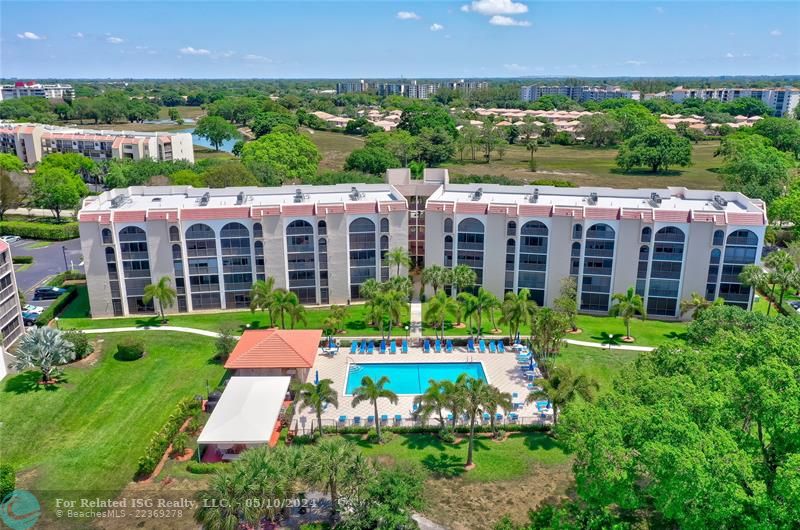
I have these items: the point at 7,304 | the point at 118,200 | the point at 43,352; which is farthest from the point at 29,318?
the point at 43,352

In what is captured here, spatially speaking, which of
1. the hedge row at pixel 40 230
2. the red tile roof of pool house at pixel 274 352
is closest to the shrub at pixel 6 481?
the red tile roof of pool house at pixel 274 352

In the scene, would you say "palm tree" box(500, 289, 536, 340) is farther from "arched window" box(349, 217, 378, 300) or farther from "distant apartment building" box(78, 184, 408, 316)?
"arched window" box(349, 217, 378, 300)

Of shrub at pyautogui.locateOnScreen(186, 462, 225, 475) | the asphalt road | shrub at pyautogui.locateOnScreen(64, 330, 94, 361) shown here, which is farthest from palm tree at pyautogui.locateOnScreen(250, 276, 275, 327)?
the asphalt road

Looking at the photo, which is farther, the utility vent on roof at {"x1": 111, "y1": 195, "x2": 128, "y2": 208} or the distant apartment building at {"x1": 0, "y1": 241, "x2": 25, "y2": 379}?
the utility vent on roof at {"x1": 111, "y1": 195, "x2": 128, "y2": 208}

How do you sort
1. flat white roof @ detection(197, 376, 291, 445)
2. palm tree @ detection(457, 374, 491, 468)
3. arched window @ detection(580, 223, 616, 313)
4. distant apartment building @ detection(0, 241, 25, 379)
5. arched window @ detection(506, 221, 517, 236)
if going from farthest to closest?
1. arched window @ detection(506, 221, 517, 236)
2. arched window @ detection(580, 223, 616, 313)
3. distant apartment building @ detection(0, 241, 25, 379)
4. flat white roof @ detection(197, 376, 291, 445)
5. palm tree @ detection(457, 374, 491, 468)

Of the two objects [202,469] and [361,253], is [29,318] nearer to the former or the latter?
[361,253]
